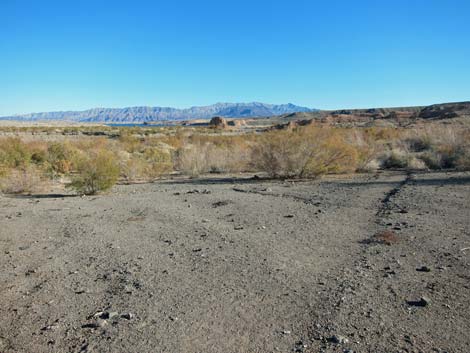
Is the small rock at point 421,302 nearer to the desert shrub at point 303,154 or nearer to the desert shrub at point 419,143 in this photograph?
the desert shrub at point 303,154

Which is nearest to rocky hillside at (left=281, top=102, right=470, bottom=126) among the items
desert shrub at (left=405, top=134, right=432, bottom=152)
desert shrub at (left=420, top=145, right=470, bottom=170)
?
desert shrub at (left=405, top=134, right=432, bottom=152)

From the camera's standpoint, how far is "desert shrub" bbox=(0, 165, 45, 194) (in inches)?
625

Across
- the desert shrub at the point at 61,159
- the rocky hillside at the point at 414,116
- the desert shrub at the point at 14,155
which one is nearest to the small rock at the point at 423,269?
the desert shrub at the point at 61,159

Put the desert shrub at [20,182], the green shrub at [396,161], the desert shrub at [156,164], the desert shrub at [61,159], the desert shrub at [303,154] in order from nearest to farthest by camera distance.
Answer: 1. the desert shrub at [20,182]
2. the desert shrub at [303,154]
3. the desert shrub at [156,164]
4. the desert shrub at [61,159]
5. the green shrub at [396,161]

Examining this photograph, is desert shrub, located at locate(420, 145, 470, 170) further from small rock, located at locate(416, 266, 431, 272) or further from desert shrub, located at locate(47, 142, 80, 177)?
desert shrub, located at locate(47, 142, 80, 177)

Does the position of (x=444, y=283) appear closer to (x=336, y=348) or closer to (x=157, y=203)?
(x=336, y=348)

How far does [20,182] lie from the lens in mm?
16016

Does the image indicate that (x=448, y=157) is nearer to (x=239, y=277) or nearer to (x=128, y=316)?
(x=239, y=277)

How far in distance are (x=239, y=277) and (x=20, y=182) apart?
506 inches

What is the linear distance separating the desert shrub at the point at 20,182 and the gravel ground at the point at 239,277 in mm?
4793

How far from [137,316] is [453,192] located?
11.0 metres

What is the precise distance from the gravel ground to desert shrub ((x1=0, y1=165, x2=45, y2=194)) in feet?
15.7

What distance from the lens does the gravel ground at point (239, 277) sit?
4.45m

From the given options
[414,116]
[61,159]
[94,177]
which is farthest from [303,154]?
[414,116]
